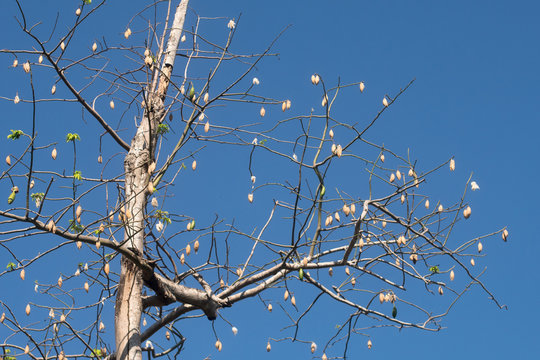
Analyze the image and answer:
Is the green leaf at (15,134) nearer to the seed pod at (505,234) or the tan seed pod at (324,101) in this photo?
the tan seed pod at (324,101)

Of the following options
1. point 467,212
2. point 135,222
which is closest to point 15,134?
point 135,222

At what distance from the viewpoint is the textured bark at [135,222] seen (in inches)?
215

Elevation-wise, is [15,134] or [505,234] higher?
[15,134]

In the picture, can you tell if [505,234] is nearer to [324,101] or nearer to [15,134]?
Result: [324,101]

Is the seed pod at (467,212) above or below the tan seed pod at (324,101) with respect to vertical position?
below

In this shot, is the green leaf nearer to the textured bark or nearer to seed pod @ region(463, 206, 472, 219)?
the textured bark

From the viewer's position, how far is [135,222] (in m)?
5.90

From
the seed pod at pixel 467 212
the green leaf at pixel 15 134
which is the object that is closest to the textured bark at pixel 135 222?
the green leaf at pixel 15 134

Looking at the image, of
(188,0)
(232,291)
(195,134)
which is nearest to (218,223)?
(232,291)

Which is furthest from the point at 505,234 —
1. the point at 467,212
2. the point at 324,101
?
the point at 324,101

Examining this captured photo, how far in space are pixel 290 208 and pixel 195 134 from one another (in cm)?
136

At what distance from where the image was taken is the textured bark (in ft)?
17.9

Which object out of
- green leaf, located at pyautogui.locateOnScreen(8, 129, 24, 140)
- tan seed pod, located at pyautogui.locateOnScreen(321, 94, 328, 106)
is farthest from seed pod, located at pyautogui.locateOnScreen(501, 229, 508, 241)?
green leaf, located at pyautogui.locateOnScreen(8, 129, 24, 140)

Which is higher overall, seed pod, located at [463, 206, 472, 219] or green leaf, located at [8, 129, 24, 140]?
green leaf, located at [8, 129, 24, 140]
